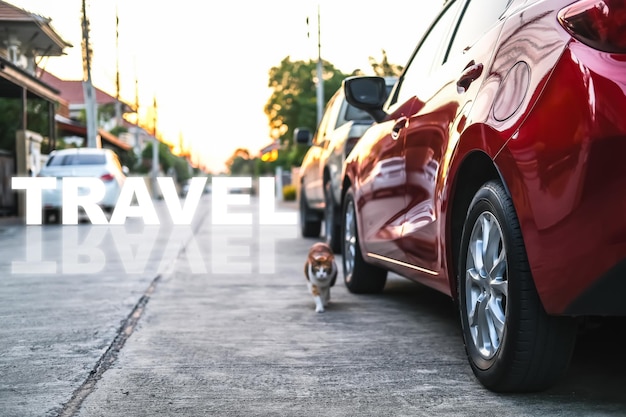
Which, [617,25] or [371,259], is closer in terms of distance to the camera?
[617,25]

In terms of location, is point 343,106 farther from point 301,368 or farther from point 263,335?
point 301,368

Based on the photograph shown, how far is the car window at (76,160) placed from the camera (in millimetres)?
20016

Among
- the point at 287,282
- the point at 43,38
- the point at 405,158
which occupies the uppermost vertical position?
the point at 43,38

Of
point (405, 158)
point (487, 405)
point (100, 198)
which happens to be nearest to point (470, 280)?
point (487, 405)

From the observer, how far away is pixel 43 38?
3247cm

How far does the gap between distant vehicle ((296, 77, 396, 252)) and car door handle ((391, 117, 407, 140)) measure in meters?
3.01

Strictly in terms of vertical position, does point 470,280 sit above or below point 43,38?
below

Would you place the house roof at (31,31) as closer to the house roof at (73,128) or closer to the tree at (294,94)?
the house roof at (73,128)

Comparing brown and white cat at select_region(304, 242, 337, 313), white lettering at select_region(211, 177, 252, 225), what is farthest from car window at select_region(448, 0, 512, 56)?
white lettering at select_region(211, 177, 252, 225)

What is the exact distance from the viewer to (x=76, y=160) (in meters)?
20.1

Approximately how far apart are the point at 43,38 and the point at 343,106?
81.0 ft

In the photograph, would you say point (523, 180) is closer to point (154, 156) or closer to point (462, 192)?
point (462, 192)

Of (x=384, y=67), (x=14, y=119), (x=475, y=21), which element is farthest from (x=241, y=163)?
(x=475, y=21)

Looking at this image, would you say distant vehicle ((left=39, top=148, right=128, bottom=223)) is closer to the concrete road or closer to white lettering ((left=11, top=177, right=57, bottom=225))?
white lettering ((left=11, top=177, right=57, bottom=225))
